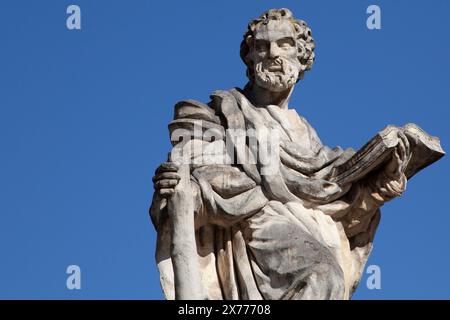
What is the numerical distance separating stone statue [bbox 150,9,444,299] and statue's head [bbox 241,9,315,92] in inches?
0.4

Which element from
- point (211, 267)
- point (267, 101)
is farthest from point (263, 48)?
point (211, 267)

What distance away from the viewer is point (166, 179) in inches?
1071

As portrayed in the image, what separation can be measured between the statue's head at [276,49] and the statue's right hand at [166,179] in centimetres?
179

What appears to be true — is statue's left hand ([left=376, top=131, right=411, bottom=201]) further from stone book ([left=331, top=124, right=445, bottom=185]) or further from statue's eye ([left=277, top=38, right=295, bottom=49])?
statue's eye ([left=277, top=38, right=295, bottom=49])

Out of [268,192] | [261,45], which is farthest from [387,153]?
[261,45]

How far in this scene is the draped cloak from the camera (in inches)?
1080

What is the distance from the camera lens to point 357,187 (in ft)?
92.4

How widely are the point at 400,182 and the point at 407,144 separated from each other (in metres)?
0.41

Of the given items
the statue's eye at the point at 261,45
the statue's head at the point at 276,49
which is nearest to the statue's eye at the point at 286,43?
the statue's head at the point at 276,49

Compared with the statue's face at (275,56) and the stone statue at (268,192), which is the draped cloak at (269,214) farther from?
the statue's face at (275,56)

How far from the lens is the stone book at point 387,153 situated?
2780cm

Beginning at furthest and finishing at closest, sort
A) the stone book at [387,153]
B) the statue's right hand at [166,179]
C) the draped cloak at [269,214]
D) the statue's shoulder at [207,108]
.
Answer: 1. the statue's shoulder at [207,108]
2. the stone book at [387,153]
3. the draped cloak at [269,214]
4. the statue's right hand at [166,179]

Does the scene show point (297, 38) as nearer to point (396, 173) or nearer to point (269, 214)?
point (396, 173)
